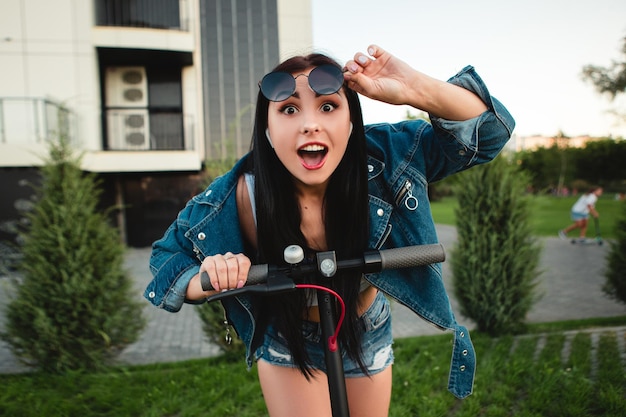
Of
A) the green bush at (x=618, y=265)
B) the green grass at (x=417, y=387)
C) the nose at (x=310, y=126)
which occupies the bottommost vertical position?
the green grass at (x=417, y=387)

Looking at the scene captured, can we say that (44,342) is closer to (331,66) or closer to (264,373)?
(264,373)

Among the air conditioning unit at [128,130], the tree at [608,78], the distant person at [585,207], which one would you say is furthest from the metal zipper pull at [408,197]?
the tree at [608,78]

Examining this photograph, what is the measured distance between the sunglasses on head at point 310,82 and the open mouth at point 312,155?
0.19 meters

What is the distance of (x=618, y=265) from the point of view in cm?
622

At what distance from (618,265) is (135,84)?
14221 millimetres

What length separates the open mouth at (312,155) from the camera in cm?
154

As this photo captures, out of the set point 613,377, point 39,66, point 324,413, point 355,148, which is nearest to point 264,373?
point 324,413

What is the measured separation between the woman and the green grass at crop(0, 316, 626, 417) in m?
2.00

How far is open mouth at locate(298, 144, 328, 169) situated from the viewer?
1536 mm

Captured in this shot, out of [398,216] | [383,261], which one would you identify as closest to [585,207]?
[398,216]

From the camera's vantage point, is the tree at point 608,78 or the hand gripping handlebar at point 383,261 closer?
the hand gripping handlebar at point 383,261

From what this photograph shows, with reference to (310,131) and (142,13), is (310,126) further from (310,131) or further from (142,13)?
(142,13)

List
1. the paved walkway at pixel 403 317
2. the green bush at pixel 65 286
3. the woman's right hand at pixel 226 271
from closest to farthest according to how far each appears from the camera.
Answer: the woman's right hand at pixel 226 271, the green bush at pixel 65 286, the paved walkway at pixel 403 317

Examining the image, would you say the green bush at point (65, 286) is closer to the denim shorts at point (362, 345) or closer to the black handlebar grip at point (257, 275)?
the denim shorts at point (362, 345)
